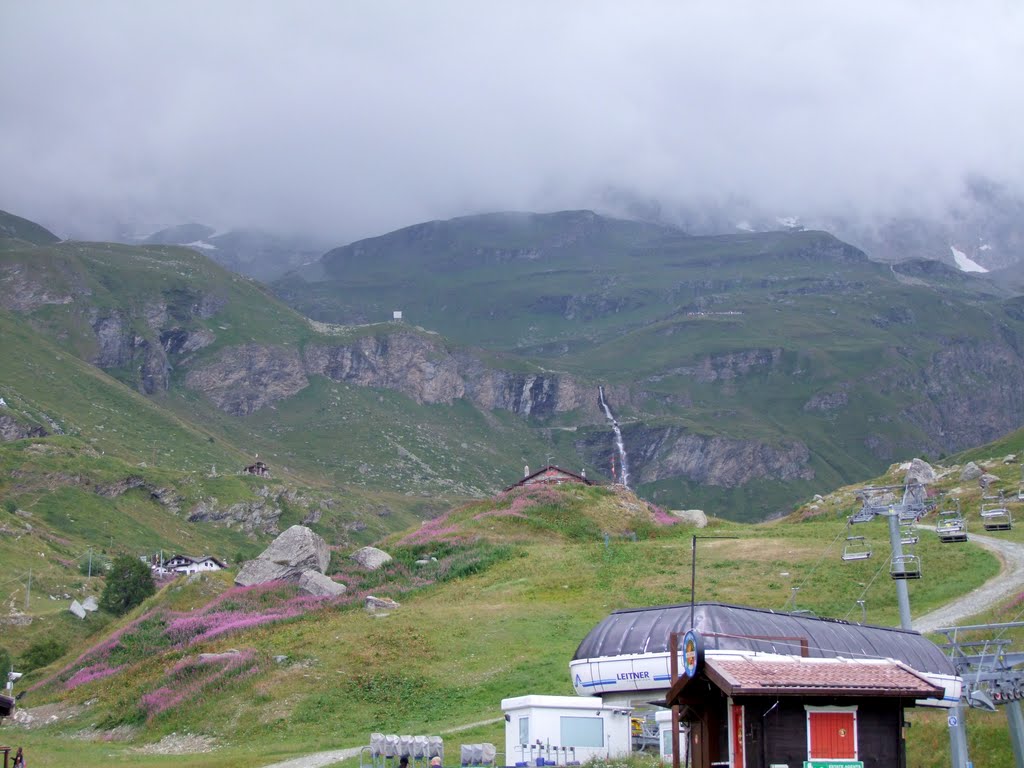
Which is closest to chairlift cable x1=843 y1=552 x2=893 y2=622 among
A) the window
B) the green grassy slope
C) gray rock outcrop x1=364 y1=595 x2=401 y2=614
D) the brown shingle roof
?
the green grassy slope

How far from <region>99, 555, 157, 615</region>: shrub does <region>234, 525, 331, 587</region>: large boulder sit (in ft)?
110

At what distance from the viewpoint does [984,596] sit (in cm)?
5653

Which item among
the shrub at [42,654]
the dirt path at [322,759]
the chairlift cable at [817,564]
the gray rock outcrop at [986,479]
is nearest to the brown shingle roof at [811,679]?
the dirt path at [322,759]

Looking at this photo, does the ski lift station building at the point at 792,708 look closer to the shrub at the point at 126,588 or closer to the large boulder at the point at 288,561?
the large boulder at the point at 288,561

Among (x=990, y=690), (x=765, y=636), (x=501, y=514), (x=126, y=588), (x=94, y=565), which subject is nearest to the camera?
(x=990, y=690)

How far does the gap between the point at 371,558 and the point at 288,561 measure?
5480 millimetres

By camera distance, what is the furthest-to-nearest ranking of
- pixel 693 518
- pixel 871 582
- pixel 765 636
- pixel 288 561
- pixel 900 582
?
pixel 693 518
pixel 288 561
pixel 871 582
pixel 900 582
pixel 765 636

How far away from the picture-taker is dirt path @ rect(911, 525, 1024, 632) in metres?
52.4

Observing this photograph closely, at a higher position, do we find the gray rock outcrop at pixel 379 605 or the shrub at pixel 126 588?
the shrub at pixel 126 588

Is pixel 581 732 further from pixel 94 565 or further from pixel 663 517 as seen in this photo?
pixel 94 565

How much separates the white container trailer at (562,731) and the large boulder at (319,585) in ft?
107

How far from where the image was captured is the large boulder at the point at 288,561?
76500 mm

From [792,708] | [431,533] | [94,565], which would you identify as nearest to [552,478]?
[431,533]

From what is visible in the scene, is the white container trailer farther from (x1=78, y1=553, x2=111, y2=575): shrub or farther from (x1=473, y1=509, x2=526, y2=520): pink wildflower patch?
(x1=78, y1=553, x2=111, y2=575): shrub
